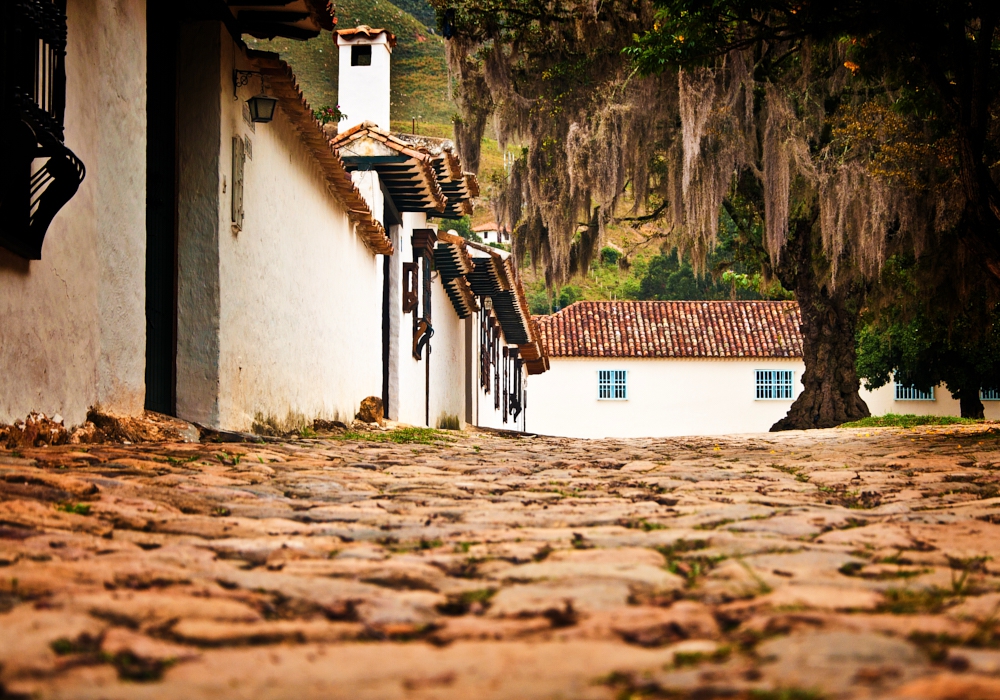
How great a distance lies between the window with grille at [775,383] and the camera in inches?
1410

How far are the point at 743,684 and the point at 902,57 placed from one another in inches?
361

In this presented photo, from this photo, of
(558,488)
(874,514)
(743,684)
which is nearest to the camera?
(743,684)

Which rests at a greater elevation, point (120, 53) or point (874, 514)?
point (120, 53)

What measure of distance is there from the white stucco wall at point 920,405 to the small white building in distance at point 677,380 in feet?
0.14

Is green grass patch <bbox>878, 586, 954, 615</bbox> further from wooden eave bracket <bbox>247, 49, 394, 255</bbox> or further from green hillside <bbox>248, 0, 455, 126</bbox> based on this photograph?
green hillside <bbox>248, 0, 455, 126</bbox>

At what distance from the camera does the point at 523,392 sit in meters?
35.0

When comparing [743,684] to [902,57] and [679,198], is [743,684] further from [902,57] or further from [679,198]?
[679,198]

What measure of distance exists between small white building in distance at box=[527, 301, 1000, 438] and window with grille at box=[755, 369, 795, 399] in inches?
1.2

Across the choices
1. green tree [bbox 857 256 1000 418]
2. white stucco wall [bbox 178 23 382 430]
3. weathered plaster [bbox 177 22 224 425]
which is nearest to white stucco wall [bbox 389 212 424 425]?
white stucco wall [bbox 178 23 382 430]

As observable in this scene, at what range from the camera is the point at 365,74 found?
15.0 metres

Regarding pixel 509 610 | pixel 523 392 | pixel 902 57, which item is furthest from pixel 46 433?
pixel 523 392

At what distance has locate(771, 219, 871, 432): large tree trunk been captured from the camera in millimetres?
19016

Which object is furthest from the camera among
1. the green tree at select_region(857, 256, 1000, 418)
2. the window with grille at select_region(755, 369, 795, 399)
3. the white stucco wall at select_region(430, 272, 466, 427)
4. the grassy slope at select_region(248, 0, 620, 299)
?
the grassy slope at select_region(248, 0, 620, 299)

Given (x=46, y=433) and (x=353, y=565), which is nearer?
(x=353, y=565)
